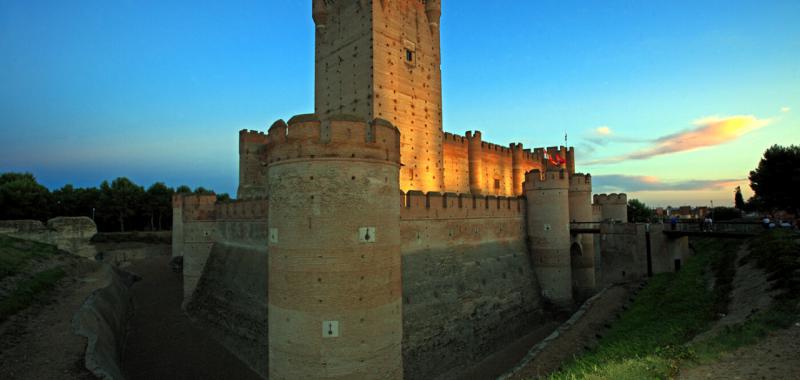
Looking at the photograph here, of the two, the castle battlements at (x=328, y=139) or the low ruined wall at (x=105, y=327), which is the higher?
the castle battlements at (x=328, y=139)

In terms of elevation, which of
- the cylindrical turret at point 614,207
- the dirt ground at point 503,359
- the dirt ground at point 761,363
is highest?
the cylindrical turret at point 614,207

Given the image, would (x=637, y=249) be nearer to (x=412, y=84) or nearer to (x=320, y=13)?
(x=412, y=84)

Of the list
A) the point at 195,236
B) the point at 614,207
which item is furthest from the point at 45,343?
the point at 614,207

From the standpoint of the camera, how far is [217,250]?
71.6 ft

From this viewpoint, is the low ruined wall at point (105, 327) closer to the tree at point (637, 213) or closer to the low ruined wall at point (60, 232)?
the low ruined wall at point (60, 232)

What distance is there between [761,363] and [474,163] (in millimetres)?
21155

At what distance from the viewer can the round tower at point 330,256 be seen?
10.1 meters

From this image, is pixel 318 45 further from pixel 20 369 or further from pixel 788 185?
pixel 788 185

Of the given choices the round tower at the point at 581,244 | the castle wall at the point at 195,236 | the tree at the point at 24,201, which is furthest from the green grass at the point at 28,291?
the tree at the point at 24,201

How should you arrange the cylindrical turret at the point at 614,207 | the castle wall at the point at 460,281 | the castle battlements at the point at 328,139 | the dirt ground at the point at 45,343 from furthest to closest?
the cylindrical turret at the point at 614,207 → the castle wall at the point at 460,281 → the dirt ground at the point at 45,343 → the castle battlements at the point at 328,139

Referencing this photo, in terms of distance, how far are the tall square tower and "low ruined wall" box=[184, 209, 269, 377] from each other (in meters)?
7.66

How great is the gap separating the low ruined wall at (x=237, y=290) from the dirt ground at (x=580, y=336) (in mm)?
9898

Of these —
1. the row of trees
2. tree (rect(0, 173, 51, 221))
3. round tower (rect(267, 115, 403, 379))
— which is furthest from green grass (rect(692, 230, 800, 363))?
tree (rect(0, 173, 51, 221))

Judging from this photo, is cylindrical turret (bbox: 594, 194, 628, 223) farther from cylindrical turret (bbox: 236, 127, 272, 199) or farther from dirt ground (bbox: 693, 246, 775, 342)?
cylindrical turret (bbox: 236, 127, 272, 199)
